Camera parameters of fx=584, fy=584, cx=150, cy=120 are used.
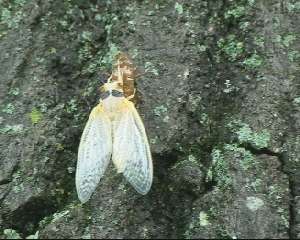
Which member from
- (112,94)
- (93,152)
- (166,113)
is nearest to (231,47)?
(166,113)

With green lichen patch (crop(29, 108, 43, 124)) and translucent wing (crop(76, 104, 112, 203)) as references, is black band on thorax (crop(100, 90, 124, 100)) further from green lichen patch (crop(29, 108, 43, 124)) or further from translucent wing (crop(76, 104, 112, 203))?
green lichen patch (crop(29, 108, 43, 124))

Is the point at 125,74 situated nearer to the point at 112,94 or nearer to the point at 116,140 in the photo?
the point at 112,94

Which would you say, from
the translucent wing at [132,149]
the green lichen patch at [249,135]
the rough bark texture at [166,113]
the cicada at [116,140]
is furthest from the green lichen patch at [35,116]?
the green lichen patch at [249,135]

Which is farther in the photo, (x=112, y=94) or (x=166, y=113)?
(x=112, y=94)

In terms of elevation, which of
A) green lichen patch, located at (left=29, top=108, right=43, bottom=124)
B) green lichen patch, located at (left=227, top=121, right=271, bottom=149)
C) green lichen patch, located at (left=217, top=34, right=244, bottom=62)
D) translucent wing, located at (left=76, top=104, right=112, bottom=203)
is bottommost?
translucent wing, located at (left=76, top=104, right=112, bottom=203)

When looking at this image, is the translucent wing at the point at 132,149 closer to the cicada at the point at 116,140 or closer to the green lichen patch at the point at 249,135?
the cicada at the point at 116,140

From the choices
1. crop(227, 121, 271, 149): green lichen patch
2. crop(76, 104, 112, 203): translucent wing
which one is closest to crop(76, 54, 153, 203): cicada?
crop(76, 104, 112, 203): translucent wing
